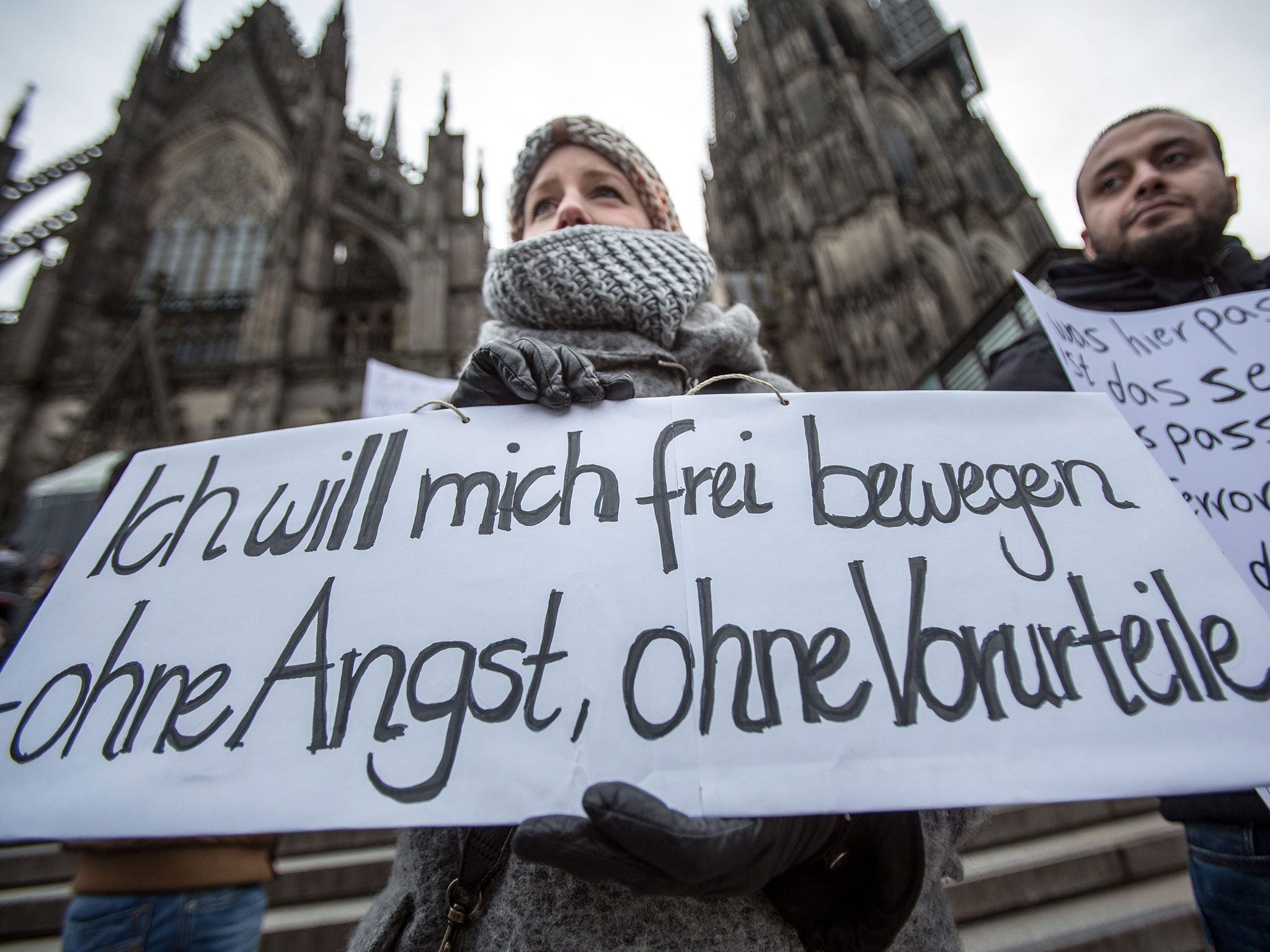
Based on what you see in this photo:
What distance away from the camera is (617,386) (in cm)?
110

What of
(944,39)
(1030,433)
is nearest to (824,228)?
(944,39)

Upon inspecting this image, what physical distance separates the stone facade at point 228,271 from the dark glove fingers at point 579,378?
1311 cm

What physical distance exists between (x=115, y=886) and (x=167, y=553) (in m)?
0.99

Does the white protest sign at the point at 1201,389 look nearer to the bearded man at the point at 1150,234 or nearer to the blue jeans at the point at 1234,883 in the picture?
the bearded man at the point at 1150,234

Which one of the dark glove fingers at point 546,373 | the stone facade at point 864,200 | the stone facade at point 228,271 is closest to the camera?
the dark glove fingers at point 546,373

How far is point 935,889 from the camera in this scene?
999 mm

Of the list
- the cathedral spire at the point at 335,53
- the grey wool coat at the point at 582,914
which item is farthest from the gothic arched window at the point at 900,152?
the grey wool coat at the point at 582,914

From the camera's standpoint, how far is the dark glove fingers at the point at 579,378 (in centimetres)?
108

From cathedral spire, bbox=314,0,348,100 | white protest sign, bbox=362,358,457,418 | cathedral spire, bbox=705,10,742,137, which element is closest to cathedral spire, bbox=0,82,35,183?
cathedral spire, bbox=314,0,348,100

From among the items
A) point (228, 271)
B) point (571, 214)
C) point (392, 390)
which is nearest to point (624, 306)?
point (571, 214)

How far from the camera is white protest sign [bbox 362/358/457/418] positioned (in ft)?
17.5

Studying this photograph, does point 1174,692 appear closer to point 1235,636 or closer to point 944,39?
point 1235,636

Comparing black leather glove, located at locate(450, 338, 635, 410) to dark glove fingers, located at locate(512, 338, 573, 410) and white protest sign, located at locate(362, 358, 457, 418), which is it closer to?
dark glove fingers, located at locate(512, 338, 573, 410)

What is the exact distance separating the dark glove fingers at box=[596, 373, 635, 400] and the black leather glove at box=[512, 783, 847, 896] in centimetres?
67
